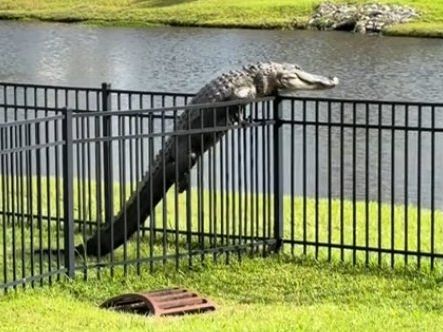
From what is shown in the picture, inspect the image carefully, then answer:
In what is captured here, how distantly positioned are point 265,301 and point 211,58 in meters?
34.9

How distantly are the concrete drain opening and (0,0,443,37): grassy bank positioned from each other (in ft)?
164

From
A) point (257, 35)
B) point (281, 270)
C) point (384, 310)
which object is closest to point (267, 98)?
point (281, 270)

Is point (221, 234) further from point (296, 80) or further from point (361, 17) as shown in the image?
point (361, 17)

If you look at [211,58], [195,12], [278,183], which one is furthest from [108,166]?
[195,12]

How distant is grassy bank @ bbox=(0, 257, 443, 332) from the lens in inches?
337

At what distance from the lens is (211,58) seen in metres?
44.5

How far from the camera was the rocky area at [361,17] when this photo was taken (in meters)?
63.8

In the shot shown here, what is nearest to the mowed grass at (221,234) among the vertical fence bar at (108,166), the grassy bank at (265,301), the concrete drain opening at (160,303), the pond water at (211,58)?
the vertical fence bar at (108,166)

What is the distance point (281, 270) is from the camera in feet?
36.3

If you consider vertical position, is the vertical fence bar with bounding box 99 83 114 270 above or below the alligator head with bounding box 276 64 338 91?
below

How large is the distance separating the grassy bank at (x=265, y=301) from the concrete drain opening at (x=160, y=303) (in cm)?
16

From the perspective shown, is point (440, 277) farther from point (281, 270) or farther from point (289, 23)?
point (289, 23)

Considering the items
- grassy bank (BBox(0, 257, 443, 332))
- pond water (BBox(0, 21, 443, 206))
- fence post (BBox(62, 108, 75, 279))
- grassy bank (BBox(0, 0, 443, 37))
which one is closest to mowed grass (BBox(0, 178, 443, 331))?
grassy bank (BBox(0, 257, 443, 332))

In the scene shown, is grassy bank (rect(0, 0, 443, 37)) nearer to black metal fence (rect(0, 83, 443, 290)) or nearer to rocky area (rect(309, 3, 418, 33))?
rocky area (rect(309, 3, 418, 33))
